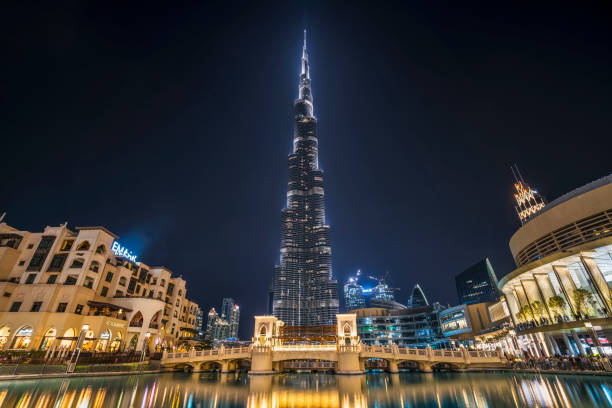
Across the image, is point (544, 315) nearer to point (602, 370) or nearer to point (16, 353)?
point (602, 370)

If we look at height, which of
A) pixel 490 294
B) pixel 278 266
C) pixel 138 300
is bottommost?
pixel 138 300

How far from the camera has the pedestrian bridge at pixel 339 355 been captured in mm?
33906

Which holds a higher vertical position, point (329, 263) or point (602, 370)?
point (329, 263)

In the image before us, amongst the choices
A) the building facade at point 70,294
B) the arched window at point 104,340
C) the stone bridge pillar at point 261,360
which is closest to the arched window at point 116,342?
the building facade at point 70,294

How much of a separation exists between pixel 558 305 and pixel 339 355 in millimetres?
26348

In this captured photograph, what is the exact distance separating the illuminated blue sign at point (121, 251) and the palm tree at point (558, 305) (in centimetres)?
6439

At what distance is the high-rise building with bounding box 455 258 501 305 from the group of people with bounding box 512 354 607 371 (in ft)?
455

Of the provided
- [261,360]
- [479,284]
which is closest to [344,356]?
[261,360]

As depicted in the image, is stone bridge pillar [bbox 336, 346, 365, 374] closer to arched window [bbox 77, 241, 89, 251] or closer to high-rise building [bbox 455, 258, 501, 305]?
arched window [bbox 77, 241, 89, 251]

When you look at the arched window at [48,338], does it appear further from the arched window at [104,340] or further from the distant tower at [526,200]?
the distant tower at [526,200]

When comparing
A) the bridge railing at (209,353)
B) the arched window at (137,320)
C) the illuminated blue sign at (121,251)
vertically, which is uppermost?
the illuminated blue sign at (121,251)

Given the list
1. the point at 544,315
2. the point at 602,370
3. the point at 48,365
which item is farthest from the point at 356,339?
the point at 48,365

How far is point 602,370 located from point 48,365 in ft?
155

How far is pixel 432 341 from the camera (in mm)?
103875
